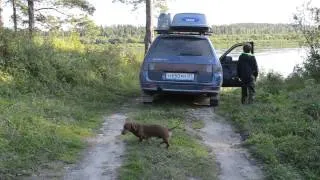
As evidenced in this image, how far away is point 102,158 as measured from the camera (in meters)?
7.28

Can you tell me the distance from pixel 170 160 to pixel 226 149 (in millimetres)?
1378

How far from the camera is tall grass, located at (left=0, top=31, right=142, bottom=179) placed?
23.6ft

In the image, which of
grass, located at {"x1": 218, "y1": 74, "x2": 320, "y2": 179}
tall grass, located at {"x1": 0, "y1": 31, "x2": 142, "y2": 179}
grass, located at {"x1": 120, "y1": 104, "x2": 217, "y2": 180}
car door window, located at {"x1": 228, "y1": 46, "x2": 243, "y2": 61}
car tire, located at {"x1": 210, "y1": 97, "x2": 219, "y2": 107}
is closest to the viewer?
grass, located at {"x1": 120, "y1": 104, "x2": 217, "y2": 180}

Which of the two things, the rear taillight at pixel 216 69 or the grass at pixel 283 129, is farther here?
the rear taillight at pixel 216 69

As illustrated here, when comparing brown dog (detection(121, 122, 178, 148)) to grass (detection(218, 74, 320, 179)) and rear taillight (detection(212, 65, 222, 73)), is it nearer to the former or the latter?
grass (detection(218, 74, 320, 179))

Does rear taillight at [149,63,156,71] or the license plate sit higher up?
rear taillight at [149,63,156,71]

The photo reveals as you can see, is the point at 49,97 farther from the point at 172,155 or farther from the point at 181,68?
the point at 172,155

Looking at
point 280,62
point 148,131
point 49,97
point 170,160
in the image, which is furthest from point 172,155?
point 280,62

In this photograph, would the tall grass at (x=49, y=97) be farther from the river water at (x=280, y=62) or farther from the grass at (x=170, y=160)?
the river water at (x=280, y=62)

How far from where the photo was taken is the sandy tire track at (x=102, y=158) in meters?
6.47

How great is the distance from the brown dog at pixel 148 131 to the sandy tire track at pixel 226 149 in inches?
32.4

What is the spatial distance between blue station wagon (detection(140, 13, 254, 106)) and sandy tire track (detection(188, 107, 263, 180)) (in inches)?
29.8

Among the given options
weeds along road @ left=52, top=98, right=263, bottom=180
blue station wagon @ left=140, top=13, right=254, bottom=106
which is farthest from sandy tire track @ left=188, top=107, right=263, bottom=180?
blue station wagon @ left=140, top=13, right=254, bottom=106

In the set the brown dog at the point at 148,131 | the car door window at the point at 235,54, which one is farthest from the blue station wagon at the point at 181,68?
the brown dog at the point at 148,131
